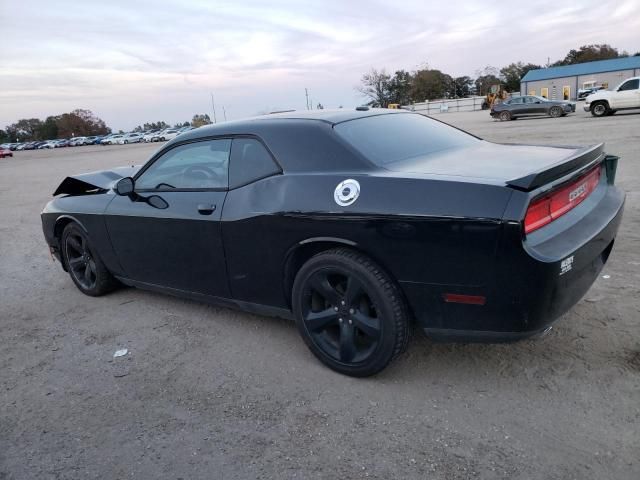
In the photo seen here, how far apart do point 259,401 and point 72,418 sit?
1.06 metres

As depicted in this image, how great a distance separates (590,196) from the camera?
10.3 ft

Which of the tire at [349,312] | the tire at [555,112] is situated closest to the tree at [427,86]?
the tire at [555,112]

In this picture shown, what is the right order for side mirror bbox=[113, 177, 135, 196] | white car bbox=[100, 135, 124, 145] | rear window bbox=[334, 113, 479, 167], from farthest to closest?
1. white car bbox=[100, 135, 124, 145]
2. side mirror bbox=[113, 177, 135, 196]
3. rear window bbox=[334, 113, 479, 167]

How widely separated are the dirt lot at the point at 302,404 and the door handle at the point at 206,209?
942 millimetres

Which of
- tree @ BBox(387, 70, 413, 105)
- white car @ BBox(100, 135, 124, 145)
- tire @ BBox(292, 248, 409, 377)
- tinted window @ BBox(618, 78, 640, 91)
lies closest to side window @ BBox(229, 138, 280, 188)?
tire @ BBox(292, 248, 409, 377)

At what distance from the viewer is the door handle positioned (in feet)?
A: 11.6

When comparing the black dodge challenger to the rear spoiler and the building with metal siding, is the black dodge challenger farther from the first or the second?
the building with metal siding

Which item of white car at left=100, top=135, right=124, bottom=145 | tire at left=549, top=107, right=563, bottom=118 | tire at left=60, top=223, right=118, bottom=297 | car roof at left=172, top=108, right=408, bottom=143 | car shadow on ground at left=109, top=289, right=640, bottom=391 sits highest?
car roof at left=172, top=108, right=408, bottom=143

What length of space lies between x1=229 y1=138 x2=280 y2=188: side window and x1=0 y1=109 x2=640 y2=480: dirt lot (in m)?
1.16

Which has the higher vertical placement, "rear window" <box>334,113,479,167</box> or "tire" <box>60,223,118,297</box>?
"rear window" <box>334,113,479,167</box>

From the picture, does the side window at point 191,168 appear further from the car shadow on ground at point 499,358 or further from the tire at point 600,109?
the tire at point 600,109

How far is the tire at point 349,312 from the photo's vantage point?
2.81m

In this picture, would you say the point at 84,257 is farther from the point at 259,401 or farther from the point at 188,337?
the point at 259,401

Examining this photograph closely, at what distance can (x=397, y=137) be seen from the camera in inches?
138
